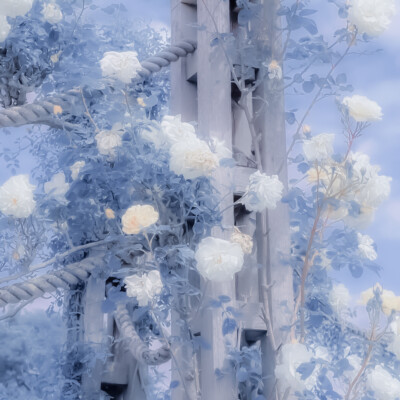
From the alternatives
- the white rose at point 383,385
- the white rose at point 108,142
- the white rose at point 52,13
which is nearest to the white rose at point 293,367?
the white rose at point 383,385

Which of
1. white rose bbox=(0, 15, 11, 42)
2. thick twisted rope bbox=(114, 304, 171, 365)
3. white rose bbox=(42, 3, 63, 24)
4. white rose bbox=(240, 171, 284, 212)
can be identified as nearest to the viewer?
white rose bbox=(240, 171, 284, 212)

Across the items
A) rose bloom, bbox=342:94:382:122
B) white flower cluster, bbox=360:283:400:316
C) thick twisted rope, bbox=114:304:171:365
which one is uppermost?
rose bloom, bbox=342:94:382:122

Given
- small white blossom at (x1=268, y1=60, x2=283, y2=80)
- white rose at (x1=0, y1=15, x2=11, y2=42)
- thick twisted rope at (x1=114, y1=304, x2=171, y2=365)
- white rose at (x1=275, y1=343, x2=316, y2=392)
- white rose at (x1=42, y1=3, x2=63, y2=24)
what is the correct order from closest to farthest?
1. white rose at (x1=275, y1=343, x2=316, y2=392)
2. thick twisted rope at (x1=114, y1=304, x2=171, y2=365)
3. small white blossom at (x1=268, y1=60, x2=283, y2=80)
4. white rose at (x1=0, y1=15, x2=11, y2=42)
5. white rose at (x1=42, y1=3, x2=63, y2=24)

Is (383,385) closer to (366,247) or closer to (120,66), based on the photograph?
(366,247)

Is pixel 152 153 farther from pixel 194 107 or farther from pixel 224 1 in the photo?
pixel 224 1

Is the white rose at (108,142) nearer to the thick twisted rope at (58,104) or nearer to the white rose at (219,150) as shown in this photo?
the thick twisted rope at (58,104)

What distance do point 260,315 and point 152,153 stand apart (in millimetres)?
601

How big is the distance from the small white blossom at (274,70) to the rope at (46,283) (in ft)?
2.83

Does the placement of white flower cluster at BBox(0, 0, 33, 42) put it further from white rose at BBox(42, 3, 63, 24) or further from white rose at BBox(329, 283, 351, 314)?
white rose at BBox(329, 283, 351, 314)

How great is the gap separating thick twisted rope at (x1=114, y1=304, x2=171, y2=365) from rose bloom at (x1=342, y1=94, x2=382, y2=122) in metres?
0.90

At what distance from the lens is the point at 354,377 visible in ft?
6.09

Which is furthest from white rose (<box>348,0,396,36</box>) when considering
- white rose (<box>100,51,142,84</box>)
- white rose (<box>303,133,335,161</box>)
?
white rose (<box>100,51,142,84</box>)

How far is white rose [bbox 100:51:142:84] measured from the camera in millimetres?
1865

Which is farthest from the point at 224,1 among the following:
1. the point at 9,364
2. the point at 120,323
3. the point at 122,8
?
the point at 9,364
